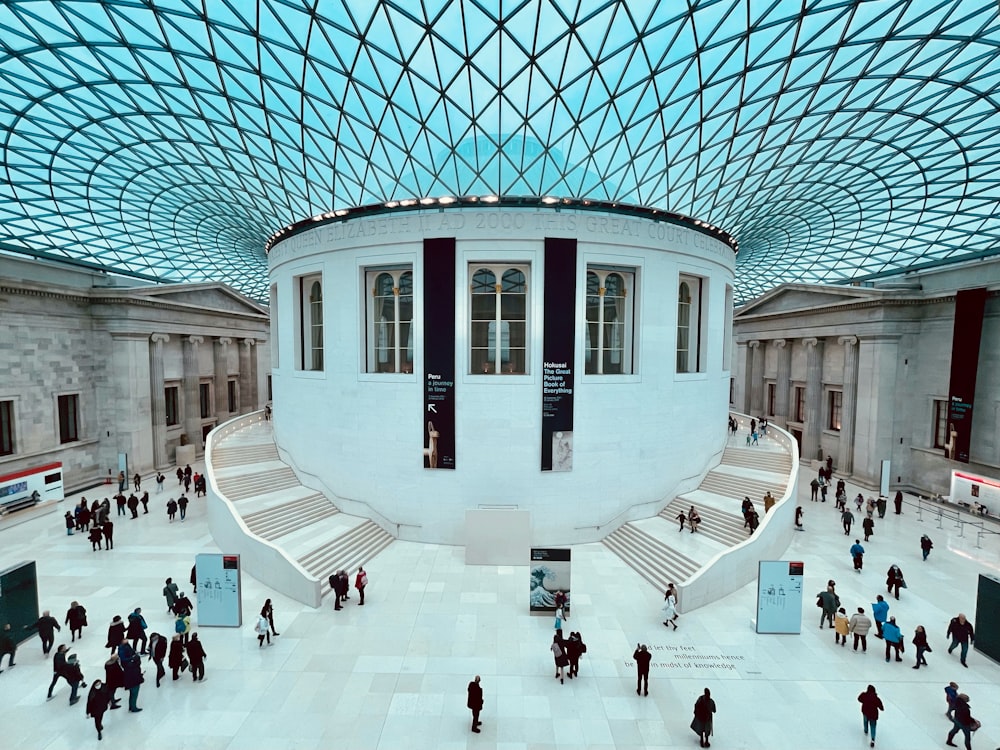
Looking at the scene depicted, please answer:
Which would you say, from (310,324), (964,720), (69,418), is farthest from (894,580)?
(69,418)

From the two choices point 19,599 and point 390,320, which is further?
point 390,320

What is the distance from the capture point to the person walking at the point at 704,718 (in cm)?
869

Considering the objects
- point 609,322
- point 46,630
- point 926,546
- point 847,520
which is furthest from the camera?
point 609,322

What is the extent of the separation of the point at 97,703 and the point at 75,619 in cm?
501

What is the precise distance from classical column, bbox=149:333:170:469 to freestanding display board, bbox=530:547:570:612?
1230 inches

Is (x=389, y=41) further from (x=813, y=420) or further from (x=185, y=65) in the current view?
(x=813, y=420)

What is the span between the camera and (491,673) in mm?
11195

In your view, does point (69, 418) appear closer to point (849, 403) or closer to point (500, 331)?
point (500, 331)

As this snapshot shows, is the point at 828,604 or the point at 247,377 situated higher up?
the point at 247,377

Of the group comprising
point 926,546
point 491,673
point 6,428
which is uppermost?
point 6,428

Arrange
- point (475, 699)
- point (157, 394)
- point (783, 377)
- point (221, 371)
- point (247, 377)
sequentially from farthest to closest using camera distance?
point (247, 377) < point (783, 377) < point (221, 371) < point (157, 394) < point (475, 699)

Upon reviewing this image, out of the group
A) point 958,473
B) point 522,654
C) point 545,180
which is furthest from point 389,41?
point 958,473

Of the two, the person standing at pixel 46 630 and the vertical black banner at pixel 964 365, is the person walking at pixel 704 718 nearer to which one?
the person standing at pixel 46 630

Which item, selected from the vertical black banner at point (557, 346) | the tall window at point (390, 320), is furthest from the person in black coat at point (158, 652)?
the vertical black banner at point (557, 346)
